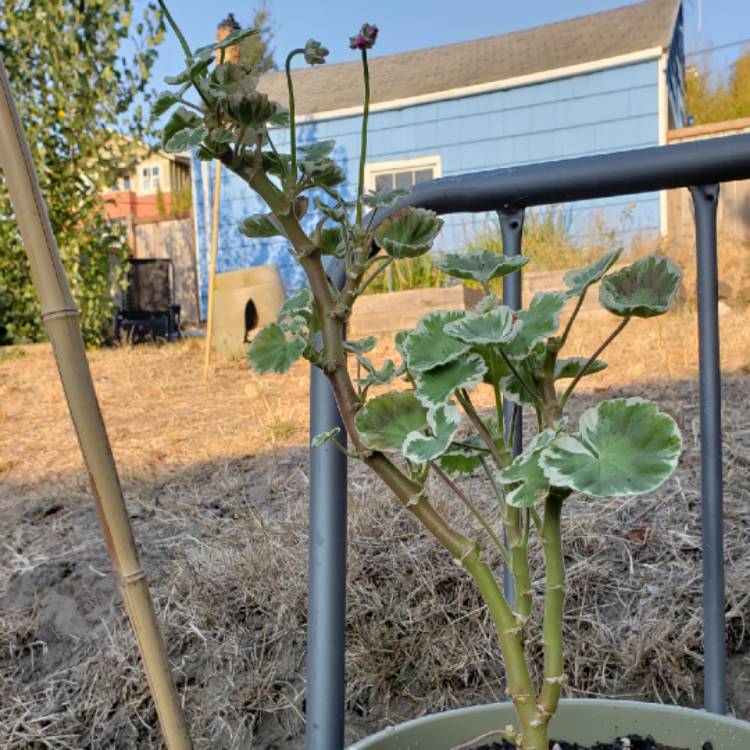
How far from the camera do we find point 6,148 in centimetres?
72

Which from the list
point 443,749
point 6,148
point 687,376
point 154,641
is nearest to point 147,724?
point 154,641

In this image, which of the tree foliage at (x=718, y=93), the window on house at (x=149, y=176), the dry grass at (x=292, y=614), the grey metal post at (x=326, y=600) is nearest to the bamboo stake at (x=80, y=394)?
the grey metal post at (x=326, y=600)

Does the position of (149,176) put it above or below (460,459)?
above

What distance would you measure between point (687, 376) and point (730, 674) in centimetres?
189

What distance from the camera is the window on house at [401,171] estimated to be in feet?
30.9

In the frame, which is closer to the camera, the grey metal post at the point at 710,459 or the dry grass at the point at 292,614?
the grey metal post at the point at 710,459

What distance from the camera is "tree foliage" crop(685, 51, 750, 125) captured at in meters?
12.5

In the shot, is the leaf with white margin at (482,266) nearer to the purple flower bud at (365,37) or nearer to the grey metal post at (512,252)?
the purple flower bud at (365,37)

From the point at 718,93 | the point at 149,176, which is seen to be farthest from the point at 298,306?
the point at 149,176

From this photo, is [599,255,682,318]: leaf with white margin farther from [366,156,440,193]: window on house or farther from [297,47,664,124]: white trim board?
[366,156,440,193]: window on house

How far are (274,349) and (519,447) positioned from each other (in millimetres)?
413

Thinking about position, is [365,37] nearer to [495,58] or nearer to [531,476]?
[531,476]

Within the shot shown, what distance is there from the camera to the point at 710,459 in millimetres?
903

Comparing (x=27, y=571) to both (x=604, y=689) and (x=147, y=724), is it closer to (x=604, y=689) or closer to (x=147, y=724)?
(x=147, y=724)
